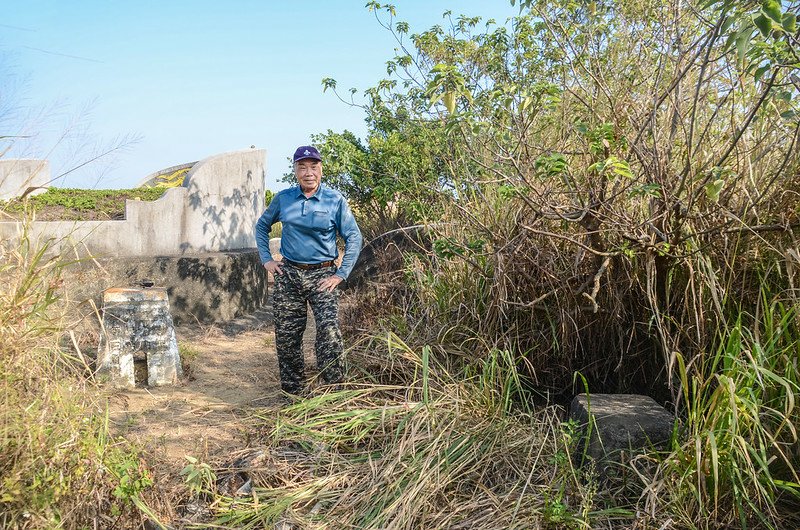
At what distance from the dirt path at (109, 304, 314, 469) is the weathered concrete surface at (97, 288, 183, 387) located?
0.16 meters

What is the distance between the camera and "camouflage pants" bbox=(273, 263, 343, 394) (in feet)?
16.2

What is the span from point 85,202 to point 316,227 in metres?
4.59

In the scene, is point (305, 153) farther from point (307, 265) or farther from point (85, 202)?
point (85, 202)

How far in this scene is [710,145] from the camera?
3.83 m

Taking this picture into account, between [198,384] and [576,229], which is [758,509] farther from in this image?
[198,384]

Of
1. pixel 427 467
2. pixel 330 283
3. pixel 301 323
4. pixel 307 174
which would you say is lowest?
pixel 427 467

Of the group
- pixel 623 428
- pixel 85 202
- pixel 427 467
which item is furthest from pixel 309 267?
pixel 85 202

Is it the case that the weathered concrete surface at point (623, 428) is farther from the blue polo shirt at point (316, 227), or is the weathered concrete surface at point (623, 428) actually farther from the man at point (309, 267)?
the blue polo shirt at point (316, 227)

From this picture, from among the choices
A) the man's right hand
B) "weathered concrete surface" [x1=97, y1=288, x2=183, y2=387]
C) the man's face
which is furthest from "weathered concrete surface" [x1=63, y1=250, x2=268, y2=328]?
the man's face

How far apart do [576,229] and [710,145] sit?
0.87 meters

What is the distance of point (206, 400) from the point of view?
5148 millimetres

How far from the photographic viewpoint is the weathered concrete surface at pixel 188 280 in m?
7.28

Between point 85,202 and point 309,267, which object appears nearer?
point 309,267

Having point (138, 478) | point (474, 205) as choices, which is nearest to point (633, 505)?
point (138, 478)
